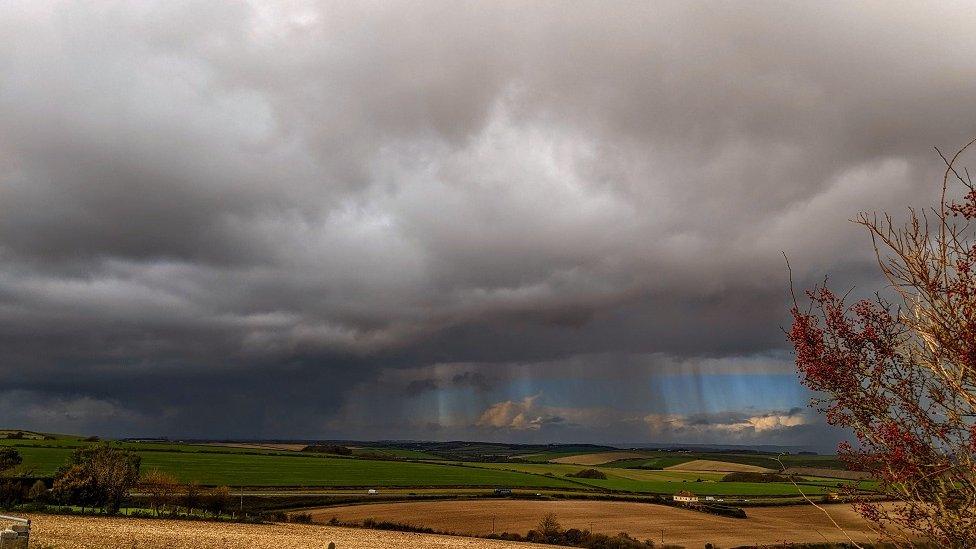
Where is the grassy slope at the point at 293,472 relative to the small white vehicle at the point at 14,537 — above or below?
below

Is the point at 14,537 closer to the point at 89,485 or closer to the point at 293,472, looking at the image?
the point at 89,485

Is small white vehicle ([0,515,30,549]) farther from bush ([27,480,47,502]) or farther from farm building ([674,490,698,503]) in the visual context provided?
farm building ([674,490,698,503])

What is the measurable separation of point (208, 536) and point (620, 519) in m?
60.3

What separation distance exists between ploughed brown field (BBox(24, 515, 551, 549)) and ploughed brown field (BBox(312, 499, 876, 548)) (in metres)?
12.3

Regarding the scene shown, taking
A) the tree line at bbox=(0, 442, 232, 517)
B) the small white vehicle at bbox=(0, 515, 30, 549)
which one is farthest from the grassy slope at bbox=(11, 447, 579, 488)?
the small white vehicle at bbox=(0, 515, 30, 549)

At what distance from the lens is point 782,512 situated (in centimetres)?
11206

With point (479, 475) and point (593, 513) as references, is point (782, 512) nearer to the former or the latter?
point (593, 513)

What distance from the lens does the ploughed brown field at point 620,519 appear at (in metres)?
81.7

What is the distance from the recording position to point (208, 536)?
55750mm

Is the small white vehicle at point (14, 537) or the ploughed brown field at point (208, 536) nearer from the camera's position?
the small white vehicle at point (14, 537)

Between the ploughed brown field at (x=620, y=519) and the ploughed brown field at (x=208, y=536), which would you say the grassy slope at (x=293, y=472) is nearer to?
the ploughed brown field at (x=620, y=519)

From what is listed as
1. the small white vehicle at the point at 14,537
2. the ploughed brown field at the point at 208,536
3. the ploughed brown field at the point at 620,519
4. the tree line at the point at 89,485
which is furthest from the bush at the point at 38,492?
the small white vehicle at the point at 14,537

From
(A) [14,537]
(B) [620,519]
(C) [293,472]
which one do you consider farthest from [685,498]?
(A) [14,537]

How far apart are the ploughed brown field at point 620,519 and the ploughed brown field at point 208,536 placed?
1232 cm
